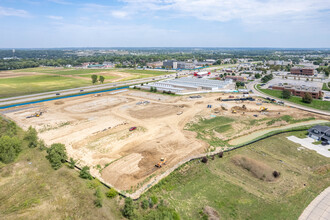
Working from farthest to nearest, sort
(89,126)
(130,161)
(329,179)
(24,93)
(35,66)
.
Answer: (35,66) < (24,93) < (89,126) < (130,161) < (329,179)

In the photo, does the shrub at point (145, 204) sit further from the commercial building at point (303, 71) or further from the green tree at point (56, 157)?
the commercial building at point (303, 71)

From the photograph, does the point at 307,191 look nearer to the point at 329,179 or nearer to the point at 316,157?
the point at 329,179

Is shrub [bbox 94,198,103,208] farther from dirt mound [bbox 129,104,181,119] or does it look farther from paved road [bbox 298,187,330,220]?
dirt mound [bbox 129,104,181,119]

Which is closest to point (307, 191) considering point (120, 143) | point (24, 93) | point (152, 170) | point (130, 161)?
point (152, 170)

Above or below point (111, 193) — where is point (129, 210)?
above

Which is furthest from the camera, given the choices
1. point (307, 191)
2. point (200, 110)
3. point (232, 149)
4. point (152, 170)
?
point (200, 110)

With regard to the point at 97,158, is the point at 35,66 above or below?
above

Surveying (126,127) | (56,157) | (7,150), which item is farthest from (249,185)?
(7,150)

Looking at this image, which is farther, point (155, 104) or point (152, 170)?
point (155, 104)

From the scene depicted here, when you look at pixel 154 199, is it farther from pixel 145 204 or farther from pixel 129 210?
pixel 129 210
